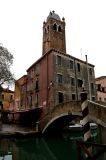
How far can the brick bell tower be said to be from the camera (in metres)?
36.1

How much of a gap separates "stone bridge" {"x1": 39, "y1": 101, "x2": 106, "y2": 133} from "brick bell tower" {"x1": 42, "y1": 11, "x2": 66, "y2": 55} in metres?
15.2

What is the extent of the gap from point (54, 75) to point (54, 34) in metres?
10.9

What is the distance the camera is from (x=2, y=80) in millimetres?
24875

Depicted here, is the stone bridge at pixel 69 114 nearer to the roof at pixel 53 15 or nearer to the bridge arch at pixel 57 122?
the bridge arch at pixel 57 122

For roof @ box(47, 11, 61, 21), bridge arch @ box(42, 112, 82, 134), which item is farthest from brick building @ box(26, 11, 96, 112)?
bridge arch @ box(42, 112, 82, 134)

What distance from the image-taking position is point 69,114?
1994 cm

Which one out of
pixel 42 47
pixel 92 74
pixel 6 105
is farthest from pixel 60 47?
pixel 6 105

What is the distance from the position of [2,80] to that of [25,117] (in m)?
10.9

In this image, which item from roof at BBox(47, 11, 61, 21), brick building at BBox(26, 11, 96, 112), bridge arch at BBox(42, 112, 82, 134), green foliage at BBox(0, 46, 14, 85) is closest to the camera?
bridge arch at BBox(42, 112, 82, 134)

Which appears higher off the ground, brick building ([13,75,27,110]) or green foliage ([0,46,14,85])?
green foliage ([0,46,14,85])

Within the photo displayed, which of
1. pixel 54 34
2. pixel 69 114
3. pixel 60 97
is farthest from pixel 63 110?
pixel 54 34

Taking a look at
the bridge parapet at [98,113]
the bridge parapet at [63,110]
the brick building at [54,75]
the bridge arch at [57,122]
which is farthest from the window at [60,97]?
the bridge parapet at [98,113]

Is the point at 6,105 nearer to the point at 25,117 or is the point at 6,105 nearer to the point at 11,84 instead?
the point at 25,117

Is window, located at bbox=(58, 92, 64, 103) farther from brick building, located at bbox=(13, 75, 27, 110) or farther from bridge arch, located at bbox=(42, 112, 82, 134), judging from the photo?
brick building, located at bbox=(13, 75, 27, 110)
